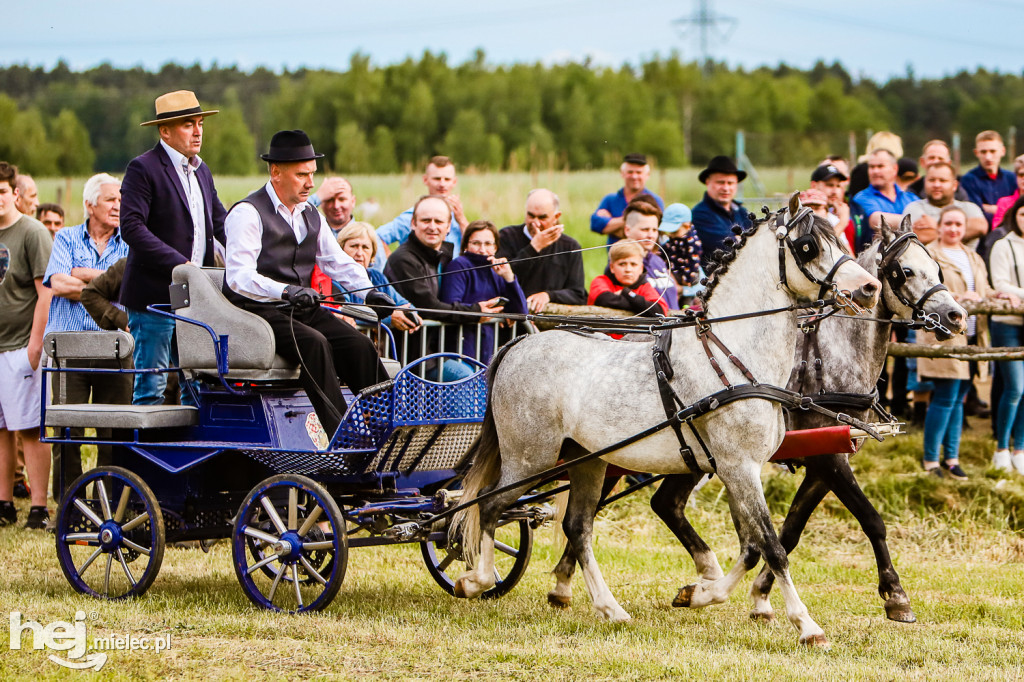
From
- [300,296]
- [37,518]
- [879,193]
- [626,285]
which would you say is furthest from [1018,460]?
[37,518]

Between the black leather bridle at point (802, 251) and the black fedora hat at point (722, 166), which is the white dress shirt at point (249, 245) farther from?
the black fedora hat at point (722, 166)

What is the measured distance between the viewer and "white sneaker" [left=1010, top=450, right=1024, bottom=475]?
9734 millimetres

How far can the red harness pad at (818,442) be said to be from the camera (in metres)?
6.02

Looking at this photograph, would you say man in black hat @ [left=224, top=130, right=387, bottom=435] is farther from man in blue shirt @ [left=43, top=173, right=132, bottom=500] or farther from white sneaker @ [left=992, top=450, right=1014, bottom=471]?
white sneaker @ [left=992, top=450, right=1014, bottom=471]

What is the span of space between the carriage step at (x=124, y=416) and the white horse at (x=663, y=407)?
1600mm

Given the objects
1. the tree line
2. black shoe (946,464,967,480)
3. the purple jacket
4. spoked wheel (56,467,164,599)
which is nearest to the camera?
spoked wheel (56,467,164,599)

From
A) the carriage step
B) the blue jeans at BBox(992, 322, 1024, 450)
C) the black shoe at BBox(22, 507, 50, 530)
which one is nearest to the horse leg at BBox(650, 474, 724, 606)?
the carriage step

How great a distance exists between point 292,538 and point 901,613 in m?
3.16

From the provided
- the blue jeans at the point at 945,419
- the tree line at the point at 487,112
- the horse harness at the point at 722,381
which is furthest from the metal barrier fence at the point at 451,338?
the tree line at the point at 487,112

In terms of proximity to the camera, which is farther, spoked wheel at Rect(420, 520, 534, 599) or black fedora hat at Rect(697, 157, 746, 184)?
black fedora hat at Rect(697, 157, 746, 184)

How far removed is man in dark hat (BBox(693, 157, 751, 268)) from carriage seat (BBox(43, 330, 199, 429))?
4.76 metres

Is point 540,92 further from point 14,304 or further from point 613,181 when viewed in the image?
point 14,304

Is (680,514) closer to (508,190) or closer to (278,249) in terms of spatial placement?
(278,249)

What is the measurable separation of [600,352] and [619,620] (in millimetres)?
1361
